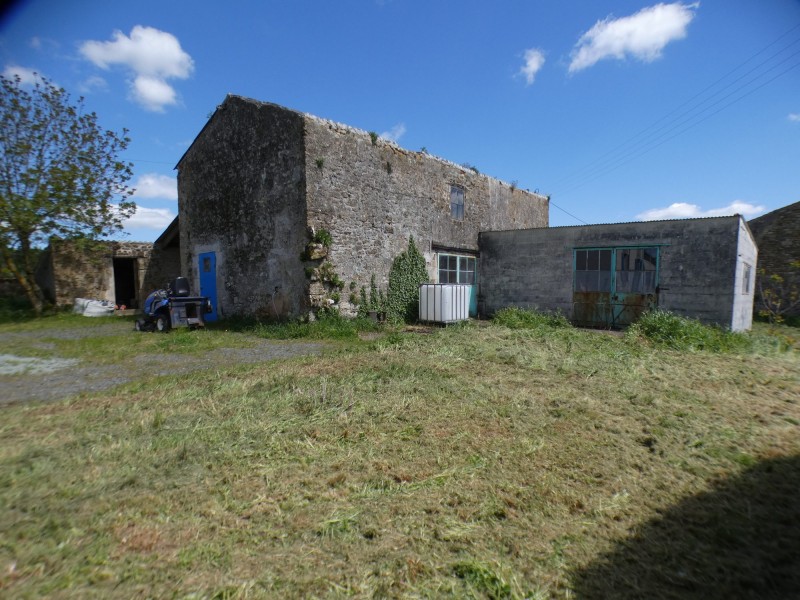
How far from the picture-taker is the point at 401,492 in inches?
112

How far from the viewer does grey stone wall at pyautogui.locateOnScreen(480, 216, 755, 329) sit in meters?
10.3

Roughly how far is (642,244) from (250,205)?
36.0ft

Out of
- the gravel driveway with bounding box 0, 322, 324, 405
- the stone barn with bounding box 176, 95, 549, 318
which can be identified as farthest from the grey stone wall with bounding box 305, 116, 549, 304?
the gravel driveway with bounding box 0, 322, 324, 405

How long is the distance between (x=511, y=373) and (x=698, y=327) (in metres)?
5.69

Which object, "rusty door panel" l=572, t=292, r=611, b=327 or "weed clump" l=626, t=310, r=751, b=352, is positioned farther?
"rusty door panel" l=572, t=292, r=611, b=327

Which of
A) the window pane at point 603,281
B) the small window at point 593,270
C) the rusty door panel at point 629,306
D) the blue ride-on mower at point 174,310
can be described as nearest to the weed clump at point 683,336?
the rusty door panel at point 629,306

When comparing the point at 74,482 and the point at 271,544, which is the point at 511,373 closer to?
the point at 271,544

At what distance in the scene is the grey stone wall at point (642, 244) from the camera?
404 inches

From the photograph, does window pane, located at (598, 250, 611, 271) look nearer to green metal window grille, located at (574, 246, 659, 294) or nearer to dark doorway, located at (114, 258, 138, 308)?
green metal window grille, located at (574, 246, 659, 294)

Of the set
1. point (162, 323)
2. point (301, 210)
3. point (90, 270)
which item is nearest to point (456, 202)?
point (301, 210)

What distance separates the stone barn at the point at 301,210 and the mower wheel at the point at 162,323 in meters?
1.89

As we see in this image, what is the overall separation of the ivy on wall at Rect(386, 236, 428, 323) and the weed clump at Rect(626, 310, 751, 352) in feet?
19.2

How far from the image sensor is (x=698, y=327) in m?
8.88

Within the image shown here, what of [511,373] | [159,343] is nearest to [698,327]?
[511,373]
